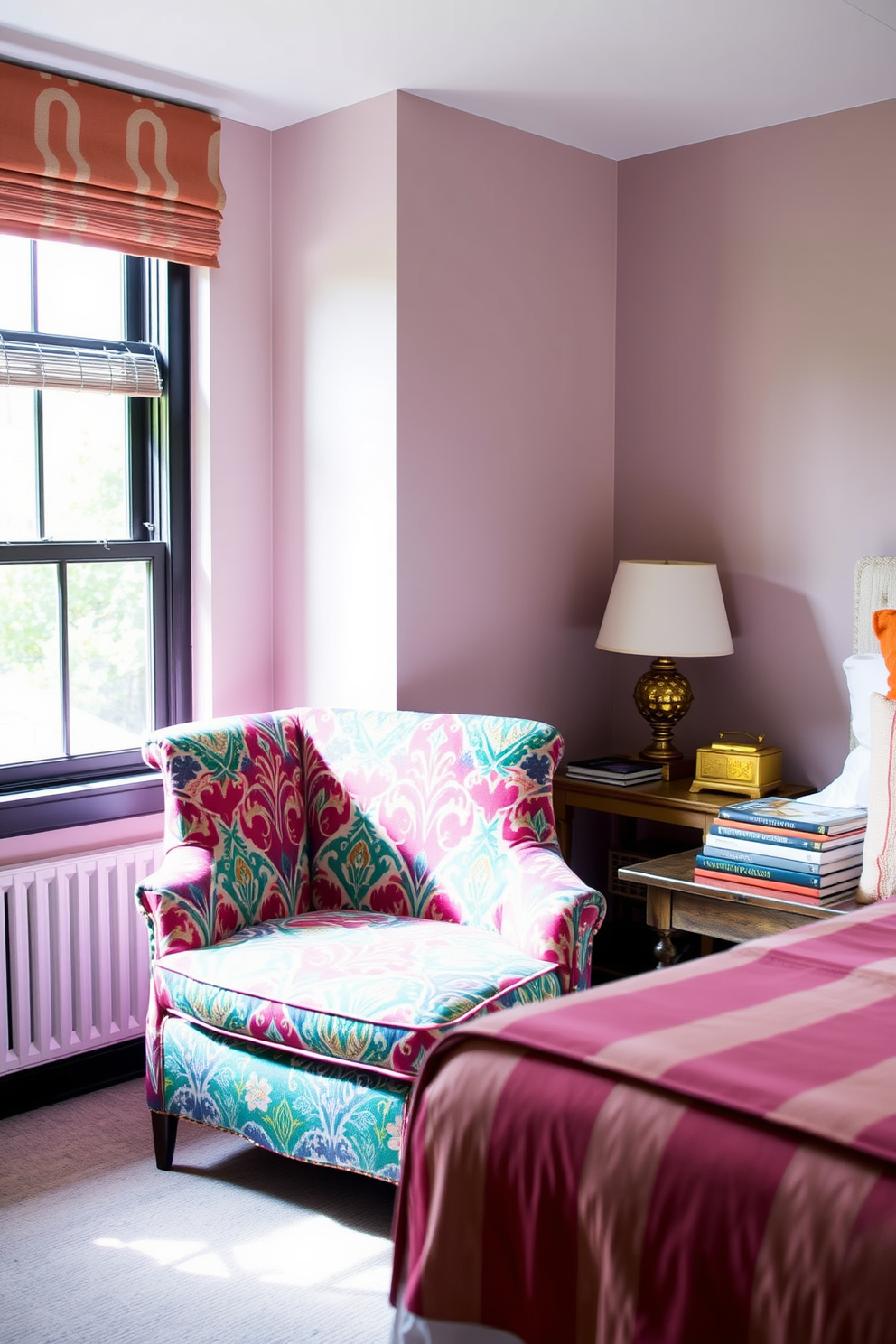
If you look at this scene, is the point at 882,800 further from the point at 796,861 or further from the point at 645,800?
the point at 645,800

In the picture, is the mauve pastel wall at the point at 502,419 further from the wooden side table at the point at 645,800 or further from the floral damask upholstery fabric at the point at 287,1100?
the floral damask upholstery fabric at the point at 287,1100

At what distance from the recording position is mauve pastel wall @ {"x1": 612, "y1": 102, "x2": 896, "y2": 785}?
11.3ft

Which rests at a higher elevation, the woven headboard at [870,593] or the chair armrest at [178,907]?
the woven headboard at [870,593]

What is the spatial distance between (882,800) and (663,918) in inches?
26.5

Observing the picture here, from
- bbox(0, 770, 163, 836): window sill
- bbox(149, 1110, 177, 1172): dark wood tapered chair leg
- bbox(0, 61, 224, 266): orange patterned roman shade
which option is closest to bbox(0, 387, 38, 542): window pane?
bbox(0, 61, 224, 266): orange patterned roman shade

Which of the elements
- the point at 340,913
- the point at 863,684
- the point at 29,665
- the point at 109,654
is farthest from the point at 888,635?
the point at 29,665

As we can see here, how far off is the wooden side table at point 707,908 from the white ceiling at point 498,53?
1908 mm

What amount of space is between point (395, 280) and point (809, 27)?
112 cm

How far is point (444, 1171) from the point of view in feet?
4.94

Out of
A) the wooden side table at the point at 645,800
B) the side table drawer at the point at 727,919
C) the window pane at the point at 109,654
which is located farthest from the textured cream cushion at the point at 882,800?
the window pane at the point at 109,654

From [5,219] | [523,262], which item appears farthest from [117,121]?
[523,262]

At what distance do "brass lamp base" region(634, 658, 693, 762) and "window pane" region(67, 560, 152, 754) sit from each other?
140 cm

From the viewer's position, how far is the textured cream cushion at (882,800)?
2602 mm

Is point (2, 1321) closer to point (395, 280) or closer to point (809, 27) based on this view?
point (395, 280)
